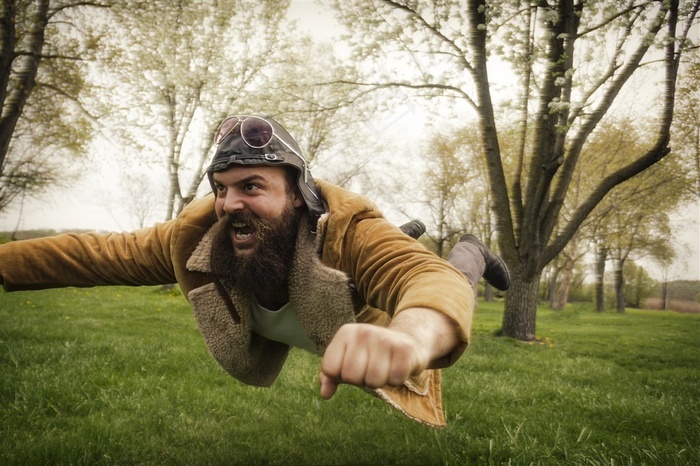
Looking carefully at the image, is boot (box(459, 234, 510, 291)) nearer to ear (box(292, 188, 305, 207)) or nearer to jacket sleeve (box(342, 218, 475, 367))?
ear (box(292, 188, 305, 207))

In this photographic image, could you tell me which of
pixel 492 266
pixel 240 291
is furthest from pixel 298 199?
pixel 492 266

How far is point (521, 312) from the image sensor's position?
9969 mm

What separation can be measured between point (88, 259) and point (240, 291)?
1075 millimetres

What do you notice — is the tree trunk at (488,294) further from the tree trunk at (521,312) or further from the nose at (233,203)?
the nose at (233,203)

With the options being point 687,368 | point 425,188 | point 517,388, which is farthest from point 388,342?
point 425,188

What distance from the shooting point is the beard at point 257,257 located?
2.83m

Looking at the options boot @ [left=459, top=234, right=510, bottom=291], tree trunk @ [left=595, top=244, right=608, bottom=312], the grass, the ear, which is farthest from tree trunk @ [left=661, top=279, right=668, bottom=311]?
the ear

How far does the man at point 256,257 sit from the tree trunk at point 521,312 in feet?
24.2

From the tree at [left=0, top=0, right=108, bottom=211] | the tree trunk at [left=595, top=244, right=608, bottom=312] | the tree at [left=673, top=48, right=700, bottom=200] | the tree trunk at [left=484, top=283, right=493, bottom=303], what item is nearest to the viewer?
the tree at [left=0, top=0, right=108, bottom=211]

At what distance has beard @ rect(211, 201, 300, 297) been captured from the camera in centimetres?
283

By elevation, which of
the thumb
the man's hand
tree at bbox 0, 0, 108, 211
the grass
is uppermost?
tree at bbox 0, 0, 108, 211

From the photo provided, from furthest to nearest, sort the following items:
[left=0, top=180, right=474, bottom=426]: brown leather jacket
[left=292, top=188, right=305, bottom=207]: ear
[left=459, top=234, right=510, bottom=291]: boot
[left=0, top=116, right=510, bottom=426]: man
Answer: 1. [left=459, top=234, right=510, bottom=291]: boot
2. [left=292, top=188, right=305, bottom=207]: ear
3. [left=0, top=116, right=510, bottom=426]: man
4. [left=0, top=180, right=474, bottom=426]: brown leather jacket

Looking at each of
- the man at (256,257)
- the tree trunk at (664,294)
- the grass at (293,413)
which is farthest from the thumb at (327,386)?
the tree trunk at (664,294)

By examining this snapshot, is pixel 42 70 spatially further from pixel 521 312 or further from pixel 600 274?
pixel 600 274
